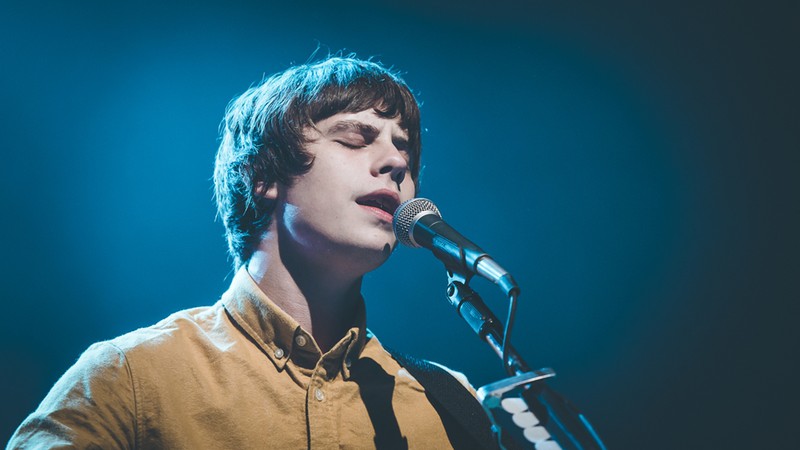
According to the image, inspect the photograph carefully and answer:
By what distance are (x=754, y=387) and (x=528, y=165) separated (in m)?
1.61

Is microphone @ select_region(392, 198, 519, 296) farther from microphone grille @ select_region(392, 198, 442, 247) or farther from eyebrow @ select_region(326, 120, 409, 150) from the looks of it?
eyebrow @ select_region(326, 120, 409, 150)

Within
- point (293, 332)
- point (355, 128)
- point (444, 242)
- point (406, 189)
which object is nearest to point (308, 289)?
point (293, 332)

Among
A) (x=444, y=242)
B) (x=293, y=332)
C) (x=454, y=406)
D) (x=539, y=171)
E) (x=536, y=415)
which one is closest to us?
(x=536, y=415)

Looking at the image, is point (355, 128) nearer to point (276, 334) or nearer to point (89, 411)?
point (276, 334)

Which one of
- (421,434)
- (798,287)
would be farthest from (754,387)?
(421,434)

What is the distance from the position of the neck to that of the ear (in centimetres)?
16

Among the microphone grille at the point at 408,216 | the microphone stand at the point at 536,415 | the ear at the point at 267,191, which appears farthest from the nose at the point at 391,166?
the microphone stand at the point at 536,415

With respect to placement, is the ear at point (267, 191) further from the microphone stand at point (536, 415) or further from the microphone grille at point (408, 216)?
the microphone stand at point (536, 415)

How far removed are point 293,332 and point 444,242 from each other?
63cm

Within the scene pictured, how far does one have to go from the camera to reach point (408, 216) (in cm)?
143

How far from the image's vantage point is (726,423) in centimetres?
259

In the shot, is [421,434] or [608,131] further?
[608,131]

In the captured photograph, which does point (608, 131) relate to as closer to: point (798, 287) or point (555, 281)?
point (555, 281)

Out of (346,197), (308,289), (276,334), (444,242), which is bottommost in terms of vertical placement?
(276,334)
